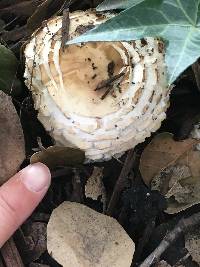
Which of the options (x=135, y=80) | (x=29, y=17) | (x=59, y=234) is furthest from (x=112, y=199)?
(x=29, y=17)

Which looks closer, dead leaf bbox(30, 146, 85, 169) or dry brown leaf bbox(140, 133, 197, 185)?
dead leaf bbox(30, 146, 85, 169)

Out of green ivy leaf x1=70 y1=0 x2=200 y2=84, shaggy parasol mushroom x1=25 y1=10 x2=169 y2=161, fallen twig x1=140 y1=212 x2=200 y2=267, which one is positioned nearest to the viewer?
green ivy leaf x1=70 y1=0 x2=200 y2=84

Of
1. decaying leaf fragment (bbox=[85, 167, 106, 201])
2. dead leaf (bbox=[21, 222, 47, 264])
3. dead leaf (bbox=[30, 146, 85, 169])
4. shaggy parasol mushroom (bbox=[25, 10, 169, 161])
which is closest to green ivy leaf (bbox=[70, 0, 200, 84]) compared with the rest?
shaggy parasol mushroom (bbox=[25, 10, 169, 161])

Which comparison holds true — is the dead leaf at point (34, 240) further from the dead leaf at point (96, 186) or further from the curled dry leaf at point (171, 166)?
the curled dry leaf at point (171, 166)

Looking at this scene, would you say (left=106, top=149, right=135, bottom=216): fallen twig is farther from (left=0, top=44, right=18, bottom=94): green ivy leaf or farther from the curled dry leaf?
(left=0, top=44, right=18, bottom=94): green ivy leaf

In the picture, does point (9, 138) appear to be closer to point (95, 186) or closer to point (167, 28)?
point (95, 186)

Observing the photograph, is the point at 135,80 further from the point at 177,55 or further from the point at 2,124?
the point at 2,124

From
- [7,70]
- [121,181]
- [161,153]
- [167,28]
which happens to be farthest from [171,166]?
[7,70]
